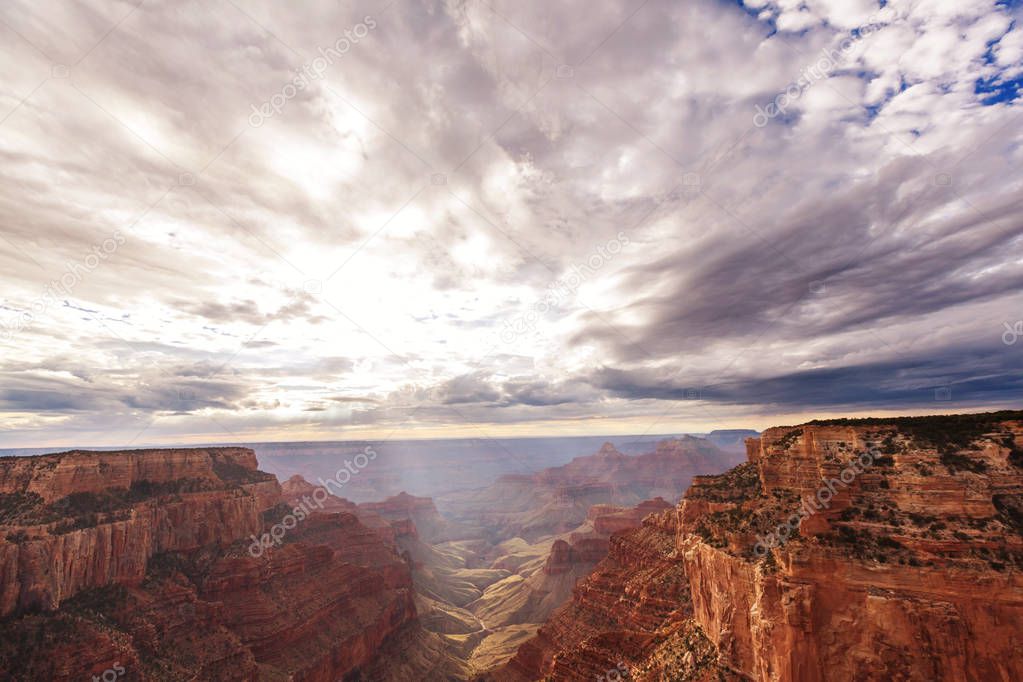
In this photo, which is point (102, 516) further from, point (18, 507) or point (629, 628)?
point (629, 628)

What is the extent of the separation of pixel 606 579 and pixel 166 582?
207 feet

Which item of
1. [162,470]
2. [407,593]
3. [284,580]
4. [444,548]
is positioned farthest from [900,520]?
[444,548]

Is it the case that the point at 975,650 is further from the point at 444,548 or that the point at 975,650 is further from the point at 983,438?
the point at 444,548

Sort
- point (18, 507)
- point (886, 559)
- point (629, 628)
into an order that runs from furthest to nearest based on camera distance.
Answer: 1. point (629, 628)
2. point (18, 507)
3. point (886, 559)

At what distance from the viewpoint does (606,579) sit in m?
73.4

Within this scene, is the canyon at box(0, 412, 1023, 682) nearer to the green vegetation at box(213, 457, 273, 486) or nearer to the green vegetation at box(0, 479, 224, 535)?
the green vegetation at box(0, 479, 224, 535)

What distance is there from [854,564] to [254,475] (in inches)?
3828

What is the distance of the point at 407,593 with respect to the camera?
96562mm

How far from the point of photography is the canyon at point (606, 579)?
22.3 meters

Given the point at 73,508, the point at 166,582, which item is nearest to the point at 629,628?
the point at 166,582

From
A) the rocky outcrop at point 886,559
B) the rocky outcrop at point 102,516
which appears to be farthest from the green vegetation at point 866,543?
the rocky outcrop at point 102,516

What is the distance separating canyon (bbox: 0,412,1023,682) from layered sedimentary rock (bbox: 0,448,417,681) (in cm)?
25

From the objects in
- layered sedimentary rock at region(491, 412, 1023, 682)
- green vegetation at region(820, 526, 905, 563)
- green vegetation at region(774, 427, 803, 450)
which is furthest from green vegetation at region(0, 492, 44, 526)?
green vegetation at region(774, 427, 803, 450)

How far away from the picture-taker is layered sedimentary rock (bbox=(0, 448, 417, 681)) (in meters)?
45.2
